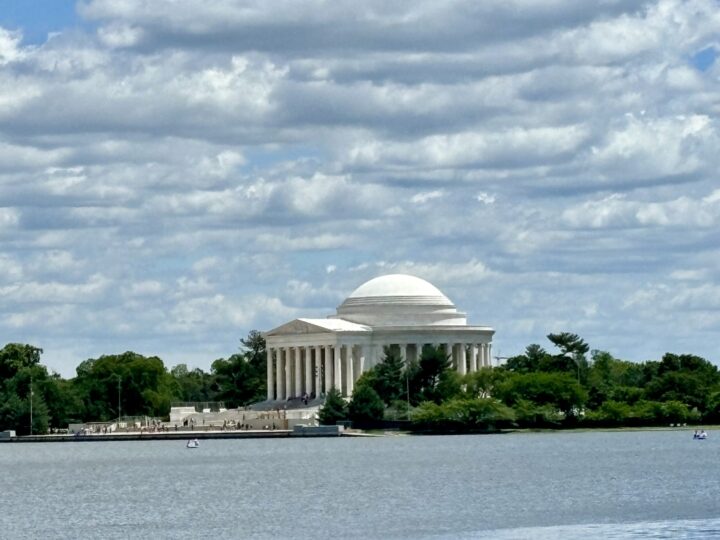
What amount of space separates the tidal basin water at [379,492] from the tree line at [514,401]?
17420 millimetres

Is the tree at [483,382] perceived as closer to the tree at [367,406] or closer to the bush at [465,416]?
the tree at [367,406]

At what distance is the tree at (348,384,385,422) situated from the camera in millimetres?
180875

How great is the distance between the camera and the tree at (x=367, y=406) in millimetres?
180875

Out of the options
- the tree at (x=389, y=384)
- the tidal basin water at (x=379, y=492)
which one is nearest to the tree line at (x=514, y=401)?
the tree at (x=389, y=384)

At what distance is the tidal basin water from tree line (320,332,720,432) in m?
17.4

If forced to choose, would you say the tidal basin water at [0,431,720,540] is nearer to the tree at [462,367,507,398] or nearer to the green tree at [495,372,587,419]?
the green tree at [495,372,587,419]

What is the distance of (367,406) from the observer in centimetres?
18125

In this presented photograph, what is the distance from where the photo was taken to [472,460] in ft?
411

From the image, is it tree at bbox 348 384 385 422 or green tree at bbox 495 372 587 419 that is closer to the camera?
green tree at bbox 495 372 587 419

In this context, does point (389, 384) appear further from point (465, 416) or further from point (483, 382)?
point (465, 416)

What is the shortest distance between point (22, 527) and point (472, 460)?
4741cm

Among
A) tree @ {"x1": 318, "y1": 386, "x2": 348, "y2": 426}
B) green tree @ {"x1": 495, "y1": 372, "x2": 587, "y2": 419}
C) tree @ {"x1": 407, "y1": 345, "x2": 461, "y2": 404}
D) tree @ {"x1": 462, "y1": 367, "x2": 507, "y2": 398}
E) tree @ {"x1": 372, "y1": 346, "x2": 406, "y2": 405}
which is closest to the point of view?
green tree @ {"x1": 495, "y1": 372, "x2": 587, "y2": 419}

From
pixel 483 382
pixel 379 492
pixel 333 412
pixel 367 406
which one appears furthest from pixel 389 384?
pixel 379 492

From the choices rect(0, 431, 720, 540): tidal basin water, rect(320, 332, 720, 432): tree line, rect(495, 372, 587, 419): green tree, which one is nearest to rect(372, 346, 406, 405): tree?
rect(320, 332, 720, 432): tree line
